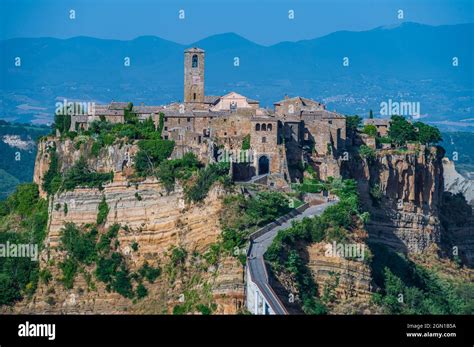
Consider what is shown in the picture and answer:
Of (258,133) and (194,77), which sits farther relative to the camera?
(194,77)

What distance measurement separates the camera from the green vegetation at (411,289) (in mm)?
56406

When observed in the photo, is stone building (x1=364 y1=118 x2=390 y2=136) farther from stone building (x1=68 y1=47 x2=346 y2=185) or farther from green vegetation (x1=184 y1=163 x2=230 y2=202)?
green vegetation (x1=184 y1=163 x2=230 y2=202)

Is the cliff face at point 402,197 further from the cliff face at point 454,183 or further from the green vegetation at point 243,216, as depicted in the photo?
the cliff face at point 454,183

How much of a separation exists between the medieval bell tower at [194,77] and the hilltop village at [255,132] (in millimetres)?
1263

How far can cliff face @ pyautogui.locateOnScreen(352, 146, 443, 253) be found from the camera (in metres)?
66.2

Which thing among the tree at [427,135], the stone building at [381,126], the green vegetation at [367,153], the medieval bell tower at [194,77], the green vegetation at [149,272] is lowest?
the green vegetation at [149,272]

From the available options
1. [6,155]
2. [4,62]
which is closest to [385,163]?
[6,155]

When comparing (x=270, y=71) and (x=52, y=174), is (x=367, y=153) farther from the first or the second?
(x=270, y=71)

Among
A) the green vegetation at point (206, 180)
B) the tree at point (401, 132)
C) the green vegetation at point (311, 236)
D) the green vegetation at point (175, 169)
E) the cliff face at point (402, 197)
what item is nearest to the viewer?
the green vegetation at point (311, 236)

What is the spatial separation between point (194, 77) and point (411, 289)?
18.0 meters

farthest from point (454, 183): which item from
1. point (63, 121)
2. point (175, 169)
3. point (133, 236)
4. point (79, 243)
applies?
point (79, 243)

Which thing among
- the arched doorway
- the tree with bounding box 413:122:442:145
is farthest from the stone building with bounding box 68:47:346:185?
the tree with bounding box 413:122:442:145

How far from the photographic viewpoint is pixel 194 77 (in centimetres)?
7050

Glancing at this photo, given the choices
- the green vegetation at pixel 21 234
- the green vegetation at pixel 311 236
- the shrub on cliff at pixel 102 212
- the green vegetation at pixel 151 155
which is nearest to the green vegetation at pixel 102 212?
the shrub on cliff at pixel 102 212
